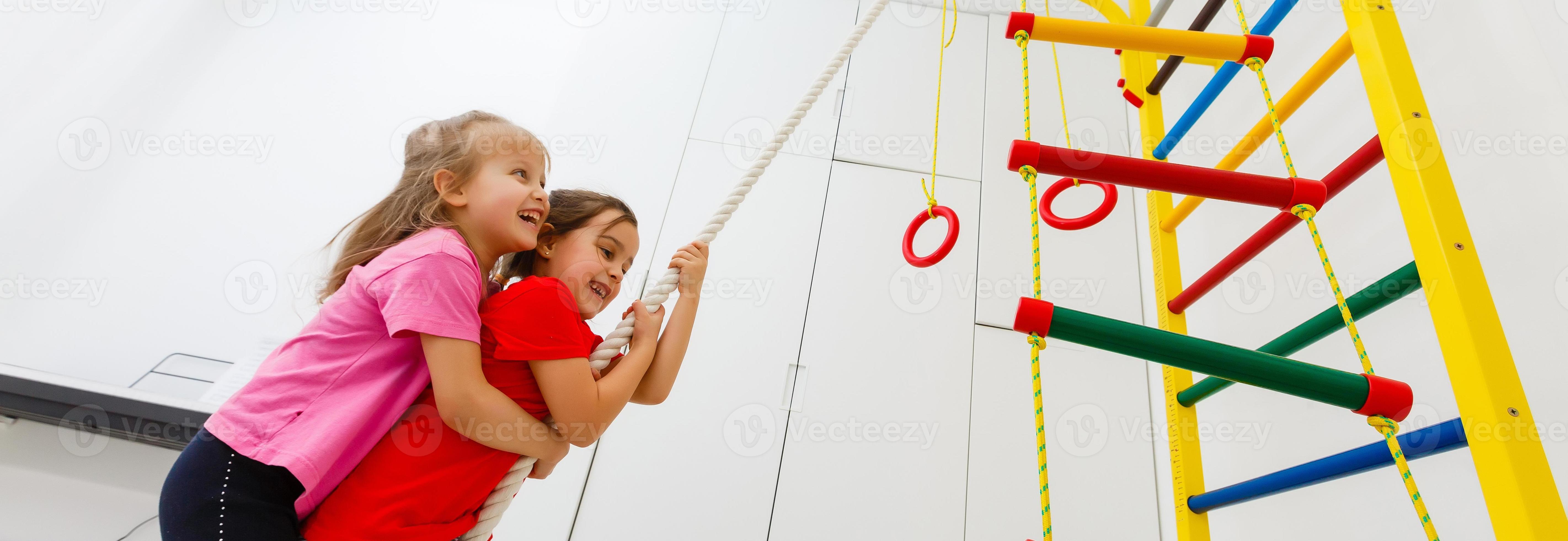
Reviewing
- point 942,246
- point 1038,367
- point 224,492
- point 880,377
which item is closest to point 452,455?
point 224,492

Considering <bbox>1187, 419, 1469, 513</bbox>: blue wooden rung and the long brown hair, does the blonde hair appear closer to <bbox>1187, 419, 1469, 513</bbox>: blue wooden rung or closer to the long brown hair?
the long brown hair

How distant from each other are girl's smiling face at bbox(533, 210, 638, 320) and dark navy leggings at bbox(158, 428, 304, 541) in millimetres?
403

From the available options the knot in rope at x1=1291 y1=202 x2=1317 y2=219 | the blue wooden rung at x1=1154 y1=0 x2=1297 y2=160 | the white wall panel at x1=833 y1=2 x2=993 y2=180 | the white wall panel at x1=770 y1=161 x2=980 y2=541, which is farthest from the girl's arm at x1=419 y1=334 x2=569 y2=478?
the white wall panel at x1=833 y1=2 x2=993 y2=180

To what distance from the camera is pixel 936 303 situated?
2188 millimetres

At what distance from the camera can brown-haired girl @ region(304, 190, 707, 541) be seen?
2.61ft

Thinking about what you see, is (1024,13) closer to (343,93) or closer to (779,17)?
(779,17)

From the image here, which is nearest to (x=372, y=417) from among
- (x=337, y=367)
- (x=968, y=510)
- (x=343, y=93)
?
(x=337, y=367)

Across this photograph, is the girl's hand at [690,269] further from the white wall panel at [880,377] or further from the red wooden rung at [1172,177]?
the white wall panel at [880,377]

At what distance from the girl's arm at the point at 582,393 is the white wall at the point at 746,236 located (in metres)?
1.12

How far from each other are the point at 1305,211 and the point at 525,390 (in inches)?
43.2

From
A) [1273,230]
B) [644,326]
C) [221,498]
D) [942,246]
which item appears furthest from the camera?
[942,246]

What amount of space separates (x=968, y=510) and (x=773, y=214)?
109cm

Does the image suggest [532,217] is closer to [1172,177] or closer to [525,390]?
[525,390]

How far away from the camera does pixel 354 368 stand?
83cm
